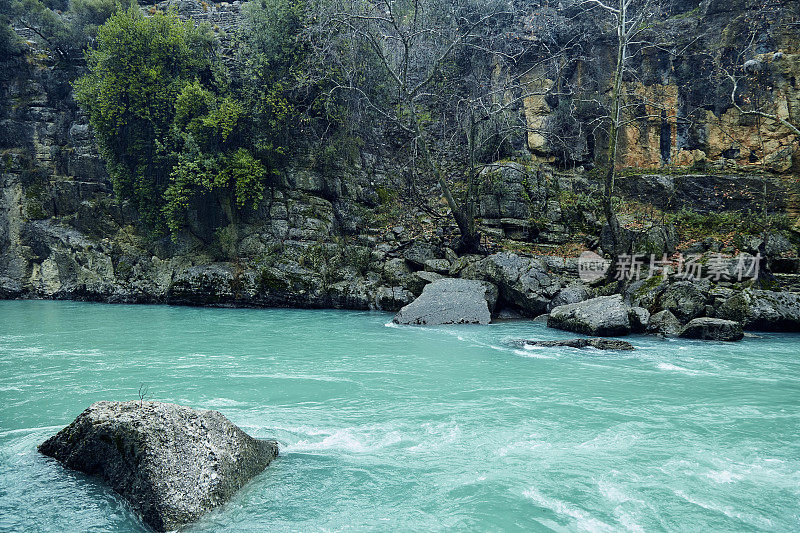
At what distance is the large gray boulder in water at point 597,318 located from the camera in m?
12.0

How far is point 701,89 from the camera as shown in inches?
800

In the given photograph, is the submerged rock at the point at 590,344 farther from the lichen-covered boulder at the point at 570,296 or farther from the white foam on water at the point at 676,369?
the lichen-covered boulder at the point at 570,296

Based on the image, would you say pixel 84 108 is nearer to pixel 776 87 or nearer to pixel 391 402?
pixel 391 402

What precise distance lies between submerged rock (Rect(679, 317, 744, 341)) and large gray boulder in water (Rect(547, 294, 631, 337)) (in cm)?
137

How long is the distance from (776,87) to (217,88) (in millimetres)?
21135

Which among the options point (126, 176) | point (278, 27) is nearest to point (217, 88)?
point (278, 27)

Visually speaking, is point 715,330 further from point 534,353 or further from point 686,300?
point 534,353

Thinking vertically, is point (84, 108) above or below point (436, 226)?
above

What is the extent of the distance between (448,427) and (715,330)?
859 centimetres

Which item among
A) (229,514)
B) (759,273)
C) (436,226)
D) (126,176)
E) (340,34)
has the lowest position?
(229,514)

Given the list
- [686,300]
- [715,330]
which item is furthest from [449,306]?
[715,330]

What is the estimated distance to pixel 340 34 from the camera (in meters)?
18.3

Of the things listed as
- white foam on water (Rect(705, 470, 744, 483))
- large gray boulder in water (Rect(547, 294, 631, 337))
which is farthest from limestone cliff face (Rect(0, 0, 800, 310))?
white foam on water (Rect(705, 470, 744, 483))

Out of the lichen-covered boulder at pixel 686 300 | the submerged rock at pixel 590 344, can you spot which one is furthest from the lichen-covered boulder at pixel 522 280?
the submerged rock at pixel 590 344
